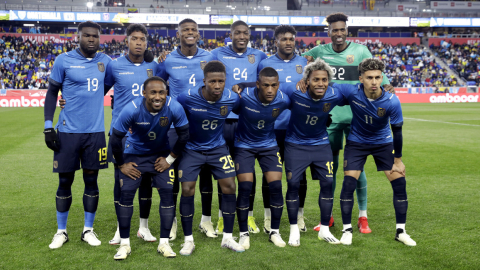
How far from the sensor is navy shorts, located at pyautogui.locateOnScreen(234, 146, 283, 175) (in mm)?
4805

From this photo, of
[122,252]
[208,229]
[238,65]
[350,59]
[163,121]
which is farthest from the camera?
[350,59]

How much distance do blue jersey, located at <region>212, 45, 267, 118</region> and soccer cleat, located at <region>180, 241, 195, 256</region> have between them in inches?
81.1

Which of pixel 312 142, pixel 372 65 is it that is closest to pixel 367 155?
pixel 312 142

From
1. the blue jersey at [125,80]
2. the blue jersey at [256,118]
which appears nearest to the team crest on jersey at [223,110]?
the blue jersey at [256,118]

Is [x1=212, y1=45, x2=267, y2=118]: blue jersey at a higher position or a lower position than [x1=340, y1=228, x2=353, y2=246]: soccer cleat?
higher

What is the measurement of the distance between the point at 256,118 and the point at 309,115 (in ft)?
2.14

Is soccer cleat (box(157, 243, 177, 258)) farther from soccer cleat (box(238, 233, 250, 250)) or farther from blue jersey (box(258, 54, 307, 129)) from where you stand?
blue jersey (box(258, 54, 307, 129))

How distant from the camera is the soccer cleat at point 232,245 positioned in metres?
4.49

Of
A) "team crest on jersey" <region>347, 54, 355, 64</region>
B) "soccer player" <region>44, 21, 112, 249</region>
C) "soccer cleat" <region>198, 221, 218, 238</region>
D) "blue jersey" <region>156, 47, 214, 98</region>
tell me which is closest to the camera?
"soccer player" <region>44, 21, 112, 249</region>

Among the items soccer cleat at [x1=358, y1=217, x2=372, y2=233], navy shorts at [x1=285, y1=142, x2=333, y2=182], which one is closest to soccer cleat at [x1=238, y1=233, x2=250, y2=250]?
navy shorts at [x1=285, y1=142, x2=333, y2=182]

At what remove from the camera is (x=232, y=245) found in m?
4.54

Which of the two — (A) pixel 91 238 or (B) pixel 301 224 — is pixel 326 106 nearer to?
(B) pixel 301 224

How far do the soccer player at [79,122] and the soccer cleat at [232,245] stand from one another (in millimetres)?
1487

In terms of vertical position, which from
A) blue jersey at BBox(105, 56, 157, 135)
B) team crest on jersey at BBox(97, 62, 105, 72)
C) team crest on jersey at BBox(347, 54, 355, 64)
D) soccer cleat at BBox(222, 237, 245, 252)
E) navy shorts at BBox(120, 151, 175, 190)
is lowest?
soccer cleat at BBox(222, 237, 245, 252)
